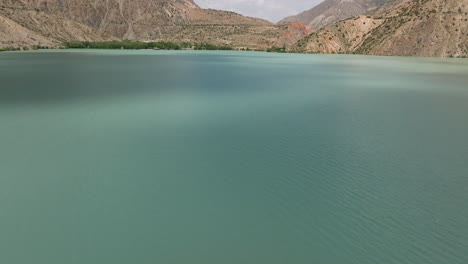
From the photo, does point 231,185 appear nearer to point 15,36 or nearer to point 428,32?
point 428,32

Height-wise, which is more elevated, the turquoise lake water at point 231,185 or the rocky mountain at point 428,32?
the rocky mountain at point 428,32

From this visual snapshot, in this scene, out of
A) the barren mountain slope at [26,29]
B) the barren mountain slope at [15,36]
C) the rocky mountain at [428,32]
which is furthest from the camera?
the barren mountain slope at [26,29]

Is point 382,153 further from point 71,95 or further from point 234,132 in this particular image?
point 71,95

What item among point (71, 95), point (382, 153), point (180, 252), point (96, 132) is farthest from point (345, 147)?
point (71, 95)

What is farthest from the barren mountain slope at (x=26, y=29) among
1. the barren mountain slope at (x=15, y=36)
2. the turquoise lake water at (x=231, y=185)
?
the turquoise lake water at (x=231, y=185)

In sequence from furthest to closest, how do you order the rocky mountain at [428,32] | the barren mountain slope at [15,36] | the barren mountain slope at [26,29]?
the barren mountain slope at [26,29] < the rocky mountain at [428,32] < the barren mountain slope at [15,36]

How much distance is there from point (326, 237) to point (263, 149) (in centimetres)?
1019

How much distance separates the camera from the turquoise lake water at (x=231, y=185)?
11930mm

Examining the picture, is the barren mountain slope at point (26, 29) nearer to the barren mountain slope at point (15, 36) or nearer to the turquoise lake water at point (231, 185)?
the barren mountain slope at point (15, 36)

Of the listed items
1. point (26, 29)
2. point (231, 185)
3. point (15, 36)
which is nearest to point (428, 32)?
point (231, 185)

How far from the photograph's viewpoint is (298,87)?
53.7m

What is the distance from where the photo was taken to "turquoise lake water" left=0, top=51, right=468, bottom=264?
1193 centimetres

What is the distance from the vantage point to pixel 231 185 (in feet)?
55.7

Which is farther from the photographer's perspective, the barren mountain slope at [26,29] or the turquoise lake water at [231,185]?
the barren mountain slope at [26,29]
